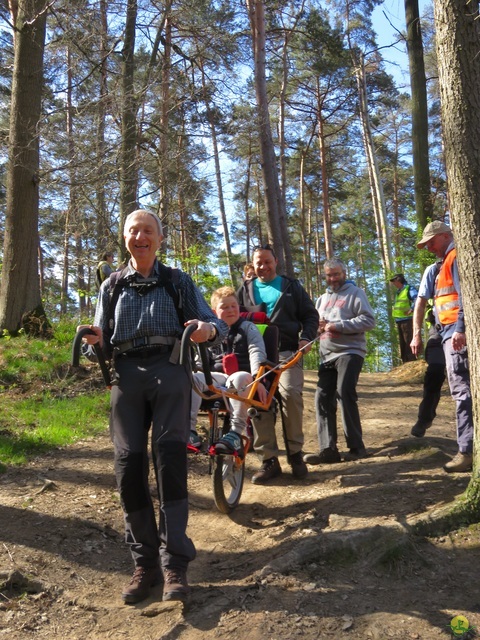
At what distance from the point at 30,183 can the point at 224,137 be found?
17.0 ft

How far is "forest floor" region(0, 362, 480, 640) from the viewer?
290 cm

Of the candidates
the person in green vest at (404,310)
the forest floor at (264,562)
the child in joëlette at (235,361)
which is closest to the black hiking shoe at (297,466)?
the forest floor at (264,562)

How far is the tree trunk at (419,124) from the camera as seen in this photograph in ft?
42.1

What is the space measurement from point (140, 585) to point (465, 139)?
130 inches

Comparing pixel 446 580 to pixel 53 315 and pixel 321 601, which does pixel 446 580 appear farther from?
pixel 53 315

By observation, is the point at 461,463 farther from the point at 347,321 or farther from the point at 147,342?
the point at 147,342

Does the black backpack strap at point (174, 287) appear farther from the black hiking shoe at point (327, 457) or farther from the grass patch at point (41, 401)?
the black hiking shoe at point (327, 457)

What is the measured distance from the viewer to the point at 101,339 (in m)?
3.35

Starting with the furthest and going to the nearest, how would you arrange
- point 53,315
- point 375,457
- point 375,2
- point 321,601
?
1. point 375,2
2. point 53,315
3. point 375,457
4. point 321,601

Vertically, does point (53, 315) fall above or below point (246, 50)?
below

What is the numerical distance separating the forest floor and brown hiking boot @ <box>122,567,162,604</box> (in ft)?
0.19

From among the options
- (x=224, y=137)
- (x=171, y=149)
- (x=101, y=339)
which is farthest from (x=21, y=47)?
(x=101, y=339)

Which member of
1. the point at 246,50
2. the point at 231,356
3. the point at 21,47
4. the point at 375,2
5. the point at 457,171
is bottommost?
the point at 231,356

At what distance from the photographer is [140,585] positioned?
10.5 feet
